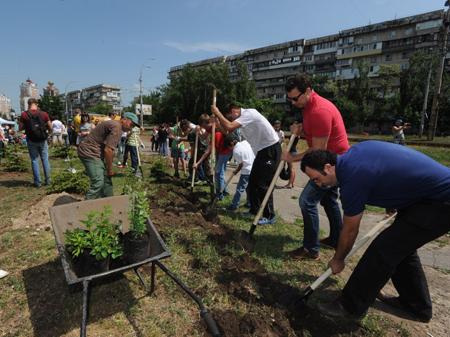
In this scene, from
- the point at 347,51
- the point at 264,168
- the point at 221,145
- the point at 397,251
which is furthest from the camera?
the point at 347,51

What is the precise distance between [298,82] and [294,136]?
84cm

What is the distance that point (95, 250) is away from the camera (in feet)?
7.82

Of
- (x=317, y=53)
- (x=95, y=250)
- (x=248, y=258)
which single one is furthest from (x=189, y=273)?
(x=317, y=53)

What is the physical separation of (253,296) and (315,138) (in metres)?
1.71

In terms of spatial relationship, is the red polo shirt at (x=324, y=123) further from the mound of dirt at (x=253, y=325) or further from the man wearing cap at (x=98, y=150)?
the man wearing cap at (x=98, y=150)

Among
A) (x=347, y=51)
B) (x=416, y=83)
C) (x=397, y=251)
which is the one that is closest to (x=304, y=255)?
(x=397, y=251)

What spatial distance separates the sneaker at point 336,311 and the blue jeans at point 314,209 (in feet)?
Answer: 3.20

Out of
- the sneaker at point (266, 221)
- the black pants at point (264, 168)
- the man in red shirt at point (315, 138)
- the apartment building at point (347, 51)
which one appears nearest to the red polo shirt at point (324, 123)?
the man in red shirt at point (315, 138)

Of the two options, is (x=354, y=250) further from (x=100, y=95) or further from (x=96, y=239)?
(x=100, y=95)

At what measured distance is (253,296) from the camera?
9.32ft

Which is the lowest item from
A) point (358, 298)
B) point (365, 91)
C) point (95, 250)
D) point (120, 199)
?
point (358, 298)

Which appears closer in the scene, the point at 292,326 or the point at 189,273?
the point at 292,326

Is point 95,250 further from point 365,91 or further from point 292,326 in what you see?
point 365,91

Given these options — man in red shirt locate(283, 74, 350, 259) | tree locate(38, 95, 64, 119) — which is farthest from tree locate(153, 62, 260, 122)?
man in red shirt locate(283, 74, 350, 259)
